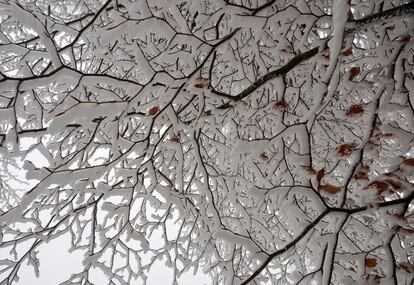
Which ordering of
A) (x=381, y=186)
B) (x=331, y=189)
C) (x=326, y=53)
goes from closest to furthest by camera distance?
(x=381, y=186) < (x=331, y=189) < (x=326, y=53)

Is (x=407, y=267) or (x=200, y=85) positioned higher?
(x=200, y=85)

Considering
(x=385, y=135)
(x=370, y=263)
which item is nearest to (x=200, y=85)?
(x=385, y=135)

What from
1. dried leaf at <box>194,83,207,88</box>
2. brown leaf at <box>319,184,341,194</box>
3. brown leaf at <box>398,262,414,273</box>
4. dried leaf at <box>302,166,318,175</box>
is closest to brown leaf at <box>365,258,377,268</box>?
brown leaf at <box>398,262,414,273</box>

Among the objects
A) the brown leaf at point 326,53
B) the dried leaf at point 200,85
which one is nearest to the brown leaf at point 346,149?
the brown leaf at point 326,53

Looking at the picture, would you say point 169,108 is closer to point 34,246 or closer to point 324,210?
point 324,210

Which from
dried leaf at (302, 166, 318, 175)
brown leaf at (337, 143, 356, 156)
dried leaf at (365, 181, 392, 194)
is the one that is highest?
brown leaf at (337, 143, 356, 156)

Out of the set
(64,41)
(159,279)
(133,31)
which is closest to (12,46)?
(133,31)

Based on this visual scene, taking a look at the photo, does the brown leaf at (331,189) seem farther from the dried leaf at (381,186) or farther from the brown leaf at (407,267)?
the brown leaf at (407,267)

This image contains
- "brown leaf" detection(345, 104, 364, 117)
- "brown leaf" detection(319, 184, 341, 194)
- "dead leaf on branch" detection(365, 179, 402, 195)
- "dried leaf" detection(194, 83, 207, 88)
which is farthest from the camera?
"dried leaf" detection(194, 83, 207, 88)

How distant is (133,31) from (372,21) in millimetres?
1033

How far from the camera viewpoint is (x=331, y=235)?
51.4 inches

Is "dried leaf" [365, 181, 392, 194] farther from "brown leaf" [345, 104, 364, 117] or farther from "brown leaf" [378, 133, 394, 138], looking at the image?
"brown leaf" [345, 104, 364, 117]

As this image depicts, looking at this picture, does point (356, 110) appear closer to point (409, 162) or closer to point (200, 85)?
point (409, 162)

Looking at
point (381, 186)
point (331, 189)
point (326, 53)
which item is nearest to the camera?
point (381, 186)
